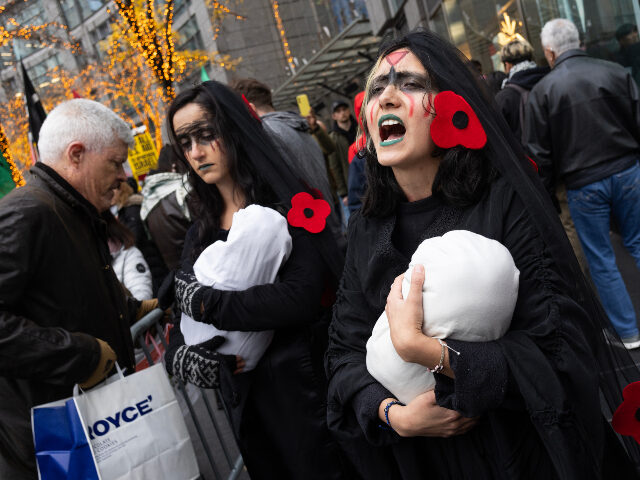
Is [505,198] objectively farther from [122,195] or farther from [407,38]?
[122,195]

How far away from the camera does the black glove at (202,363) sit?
7.64ft

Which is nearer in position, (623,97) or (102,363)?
(102,363)

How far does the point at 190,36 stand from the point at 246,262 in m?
32.9

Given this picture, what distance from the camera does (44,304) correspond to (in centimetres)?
226

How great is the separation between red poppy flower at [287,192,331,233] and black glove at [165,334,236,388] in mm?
624

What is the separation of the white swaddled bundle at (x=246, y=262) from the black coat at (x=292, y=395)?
3.1 inches

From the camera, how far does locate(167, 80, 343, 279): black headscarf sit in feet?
8.58

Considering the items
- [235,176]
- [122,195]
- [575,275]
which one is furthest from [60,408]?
[122,195]

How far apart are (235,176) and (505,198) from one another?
1493 mm

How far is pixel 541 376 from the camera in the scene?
1.37m

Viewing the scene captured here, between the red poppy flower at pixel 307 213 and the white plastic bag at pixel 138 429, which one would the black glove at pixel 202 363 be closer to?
the white plastic bag at pixel 138 429

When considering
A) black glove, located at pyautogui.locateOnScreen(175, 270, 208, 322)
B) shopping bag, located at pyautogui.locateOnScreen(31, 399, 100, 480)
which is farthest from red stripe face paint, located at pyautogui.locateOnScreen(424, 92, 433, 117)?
shopping bag, located at pyautogui.locateOnScreen(31, 399, 100, 480)

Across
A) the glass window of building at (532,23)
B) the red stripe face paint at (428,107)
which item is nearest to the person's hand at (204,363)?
the red stripe face paint at (428,107)

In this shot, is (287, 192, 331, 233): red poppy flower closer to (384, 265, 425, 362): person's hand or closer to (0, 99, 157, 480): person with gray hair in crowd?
(0, 99, 157, 480): person with gray hair in crowd
